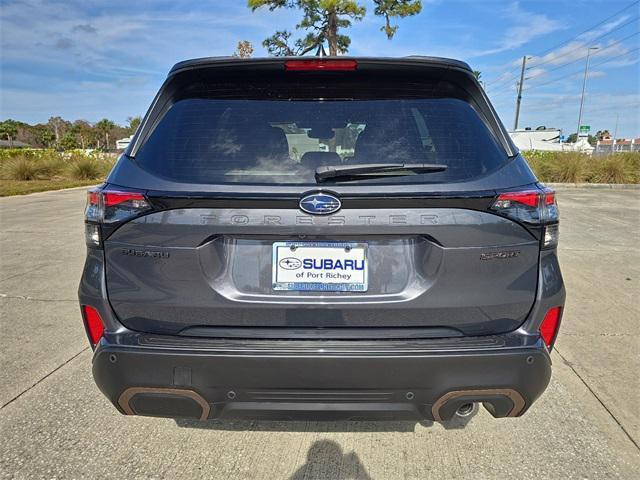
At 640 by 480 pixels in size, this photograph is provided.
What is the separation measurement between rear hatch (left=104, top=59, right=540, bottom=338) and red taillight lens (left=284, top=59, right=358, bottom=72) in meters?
0.35

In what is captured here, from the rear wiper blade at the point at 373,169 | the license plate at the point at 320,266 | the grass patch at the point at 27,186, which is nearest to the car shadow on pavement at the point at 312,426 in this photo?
the license plate at the point at 320,266

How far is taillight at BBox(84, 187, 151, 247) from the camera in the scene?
5.27 feet

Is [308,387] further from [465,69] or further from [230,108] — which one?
[465,69]

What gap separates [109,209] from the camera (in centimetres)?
164

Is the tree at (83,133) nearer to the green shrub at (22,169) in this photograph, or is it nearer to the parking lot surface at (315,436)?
the green shrub at (22,169)

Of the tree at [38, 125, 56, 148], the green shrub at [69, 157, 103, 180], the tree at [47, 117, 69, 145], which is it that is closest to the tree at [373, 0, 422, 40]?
the green shrub at [69, 157, 103, 180]

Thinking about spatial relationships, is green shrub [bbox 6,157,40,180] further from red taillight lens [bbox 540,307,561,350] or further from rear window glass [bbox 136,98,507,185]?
red taillight lens [bbox 540,307,561,350]

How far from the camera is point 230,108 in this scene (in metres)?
1.82

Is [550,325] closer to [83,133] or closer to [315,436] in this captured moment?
[315,436]

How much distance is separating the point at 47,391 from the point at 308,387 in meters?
2.00

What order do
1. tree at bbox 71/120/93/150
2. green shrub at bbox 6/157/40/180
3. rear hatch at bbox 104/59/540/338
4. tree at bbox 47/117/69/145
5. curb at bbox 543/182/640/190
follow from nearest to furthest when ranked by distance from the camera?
rear hatch at bbox 104/59/540/338 → curb at bbox 543/182/640/190 → green shrub at bbox 6/157/40/180 → tree at bbox 71/120/93/150 → tree at bbox 47/117/69/145

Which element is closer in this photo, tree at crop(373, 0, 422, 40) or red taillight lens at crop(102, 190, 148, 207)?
red taillight lens at crop(102, 190, 148, 207)

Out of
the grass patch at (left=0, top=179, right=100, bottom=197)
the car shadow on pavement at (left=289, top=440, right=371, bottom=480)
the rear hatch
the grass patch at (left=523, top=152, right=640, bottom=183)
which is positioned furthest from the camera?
the grass patch at (left=523, top=152, right=640, bottom=183)

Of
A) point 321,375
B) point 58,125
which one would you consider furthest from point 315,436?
point 58,125
